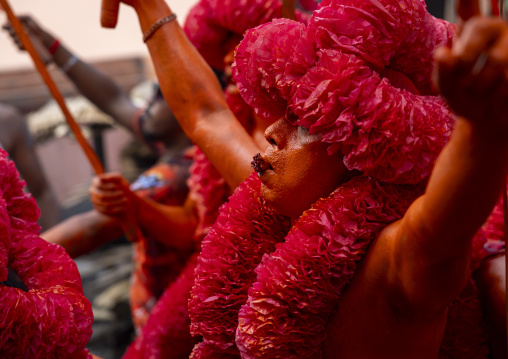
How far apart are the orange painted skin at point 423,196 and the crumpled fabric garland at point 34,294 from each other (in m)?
0.24

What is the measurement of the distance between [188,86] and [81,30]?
7.60ft

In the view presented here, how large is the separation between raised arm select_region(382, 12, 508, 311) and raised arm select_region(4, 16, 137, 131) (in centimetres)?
108

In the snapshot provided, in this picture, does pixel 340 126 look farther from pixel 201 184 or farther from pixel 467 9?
pixel 201 184

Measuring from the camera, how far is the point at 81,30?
293 cm

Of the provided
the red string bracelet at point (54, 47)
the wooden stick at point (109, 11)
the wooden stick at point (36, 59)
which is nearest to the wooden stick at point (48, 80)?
the wooden stick at point (36, 59)

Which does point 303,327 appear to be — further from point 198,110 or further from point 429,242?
point 198,110

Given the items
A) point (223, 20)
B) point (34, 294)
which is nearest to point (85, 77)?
point (223, 20)

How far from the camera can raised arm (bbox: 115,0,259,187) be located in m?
0.81

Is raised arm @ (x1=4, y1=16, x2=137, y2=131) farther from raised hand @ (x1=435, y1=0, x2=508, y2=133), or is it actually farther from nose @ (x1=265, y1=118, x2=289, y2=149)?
raised hand @ (x1=435, y1=0, x2=508, y2=133)

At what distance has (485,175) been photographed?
1.38 ft

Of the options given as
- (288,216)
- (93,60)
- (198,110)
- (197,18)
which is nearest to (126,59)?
(93,60)

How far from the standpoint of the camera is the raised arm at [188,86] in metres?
0.81

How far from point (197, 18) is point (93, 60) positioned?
2097 millimetres

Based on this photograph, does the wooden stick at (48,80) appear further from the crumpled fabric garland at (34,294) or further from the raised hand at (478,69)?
the raised hand at (478,69)
